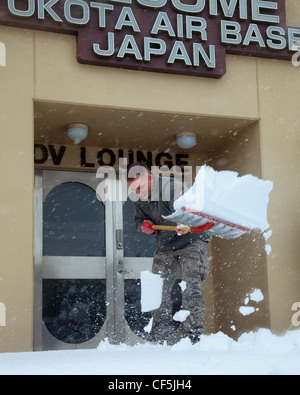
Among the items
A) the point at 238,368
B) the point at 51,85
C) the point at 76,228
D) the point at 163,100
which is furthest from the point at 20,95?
the point at 238,368

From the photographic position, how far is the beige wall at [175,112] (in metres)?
6.51

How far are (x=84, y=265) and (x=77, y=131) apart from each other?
1.64 meters

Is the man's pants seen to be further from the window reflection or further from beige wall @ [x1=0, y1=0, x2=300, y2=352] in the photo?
the window reflection

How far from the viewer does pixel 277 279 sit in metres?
7.39

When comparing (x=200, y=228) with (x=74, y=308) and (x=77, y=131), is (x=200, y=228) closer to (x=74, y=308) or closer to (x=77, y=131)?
(x=77, y=131)

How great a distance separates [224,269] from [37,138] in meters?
2.71

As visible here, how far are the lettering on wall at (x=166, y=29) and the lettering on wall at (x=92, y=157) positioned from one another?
1521 mm

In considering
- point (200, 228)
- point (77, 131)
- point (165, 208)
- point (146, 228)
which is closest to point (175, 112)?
point (77, 131)

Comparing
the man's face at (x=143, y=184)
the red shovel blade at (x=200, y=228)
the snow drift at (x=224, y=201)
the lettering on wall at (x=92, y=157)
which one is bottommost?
the red shovel blade at (x=200, y=228)

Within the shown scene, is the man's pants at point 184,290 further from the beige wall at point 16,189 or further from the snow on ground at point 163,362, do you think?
the beige wall at point 16,189

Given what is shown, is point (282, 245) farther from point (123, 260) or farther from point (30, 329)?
point (30, 329)

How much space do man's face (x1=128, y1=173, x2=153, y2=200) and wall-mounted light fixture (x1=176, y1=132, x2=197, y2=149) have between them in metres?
1.54

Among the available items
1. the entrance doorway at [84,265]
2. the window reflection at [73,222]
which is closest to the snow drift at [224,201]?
the entrance doorway at [84,265]

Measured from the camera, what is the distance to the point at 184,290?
6535mm
